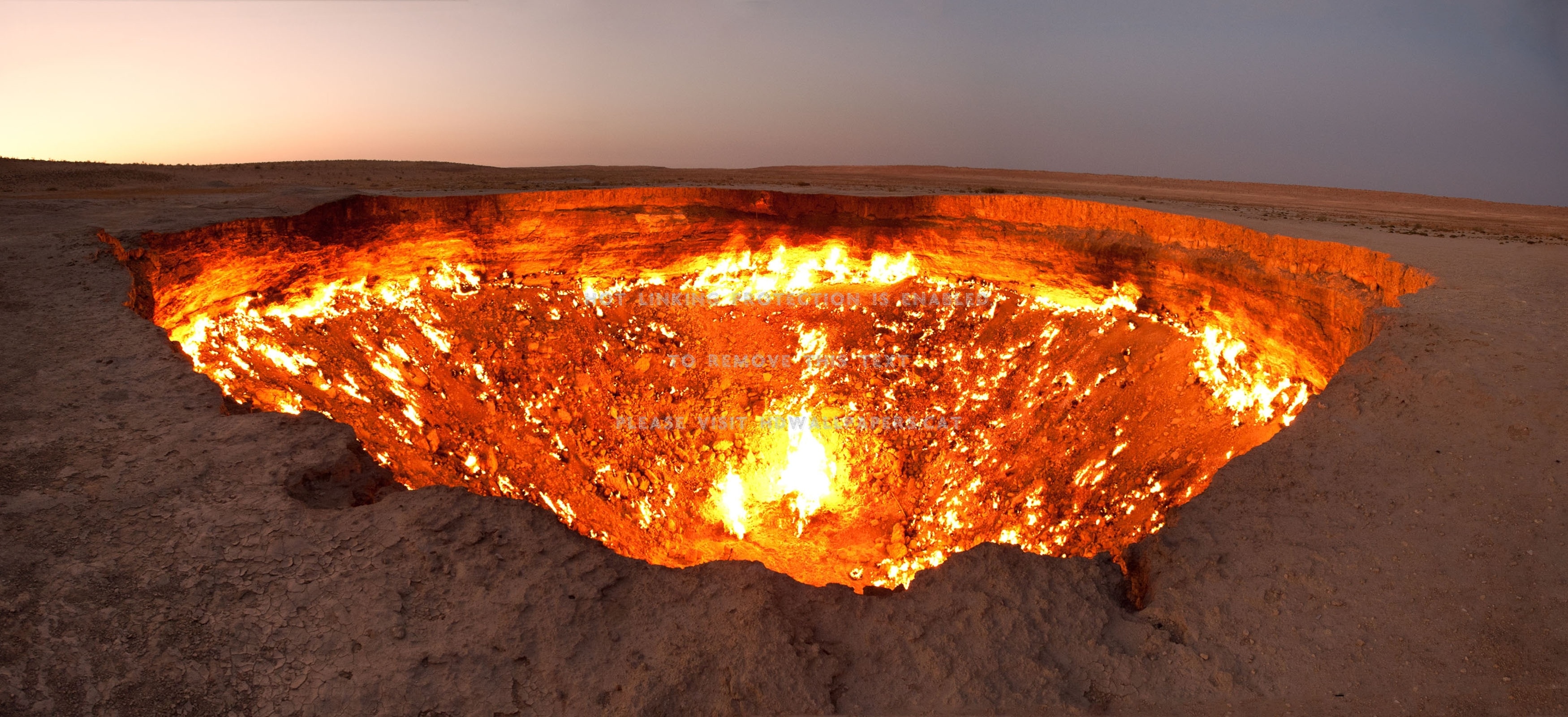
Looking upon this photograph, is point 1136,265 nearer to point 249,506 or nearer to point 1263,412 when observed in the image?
point 1263,412

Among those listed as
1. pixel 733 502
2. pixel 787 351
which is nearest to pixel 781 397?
pixel 787 351

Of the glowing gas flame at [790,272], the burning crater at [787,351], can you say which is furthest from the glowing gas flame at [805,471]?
the glowing gas flame at [790,272]

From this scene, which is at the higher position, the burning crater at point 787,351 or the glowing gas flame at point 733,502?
the burning crater at point 787,351

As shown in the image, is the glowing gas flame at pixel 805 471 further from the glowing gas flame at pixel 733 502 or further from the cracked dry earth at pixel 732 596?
the cracked dry earth at pixel 732 596

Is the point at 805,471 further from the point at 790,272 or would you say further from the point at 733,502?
the point at 790,272

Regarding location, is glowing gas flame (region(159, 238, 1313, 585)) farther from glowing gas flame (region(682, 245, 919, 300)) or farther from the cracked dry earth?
the cracked dry earth

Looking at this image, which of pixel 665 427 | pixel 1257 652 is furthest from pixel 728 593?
pixel 665 427
